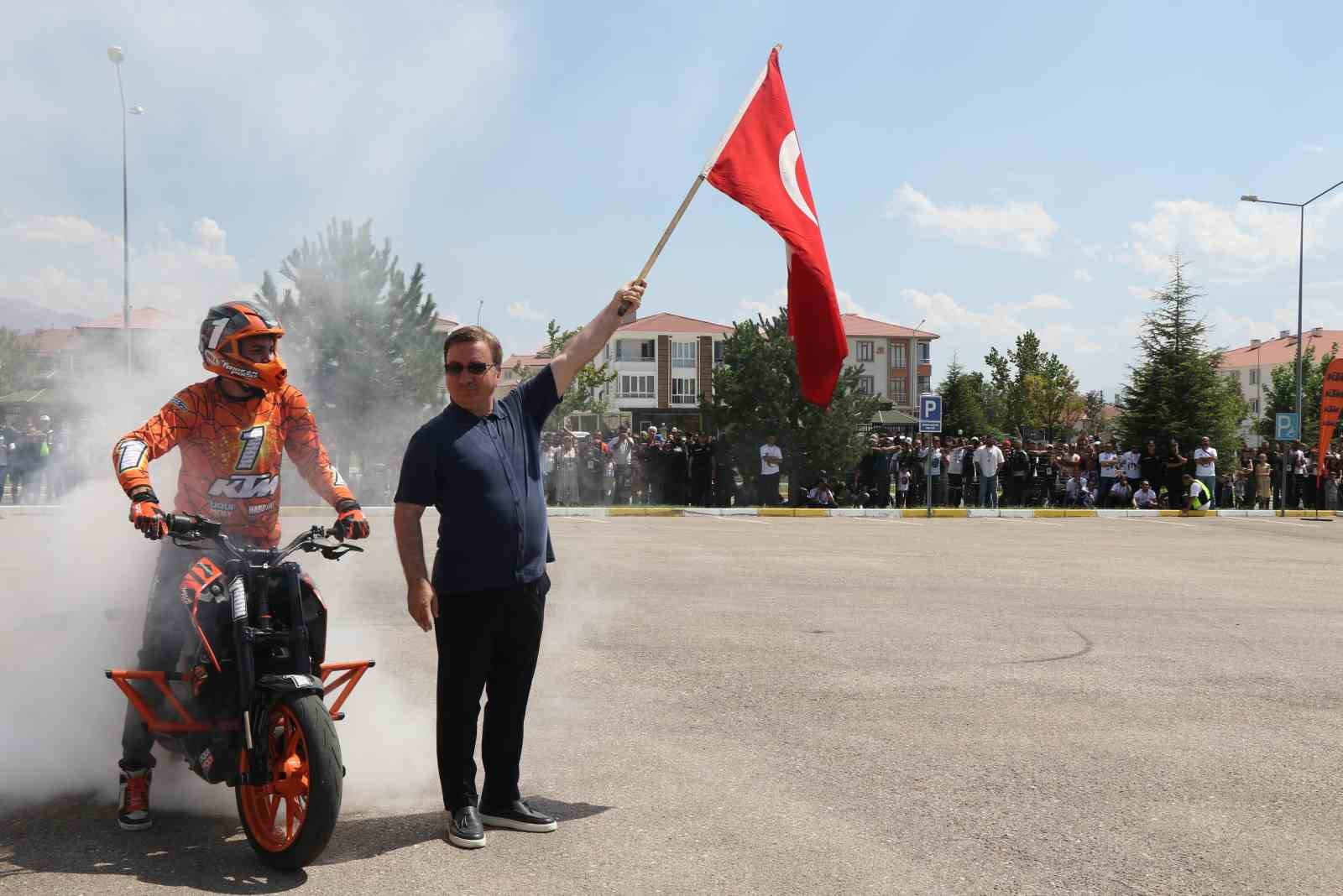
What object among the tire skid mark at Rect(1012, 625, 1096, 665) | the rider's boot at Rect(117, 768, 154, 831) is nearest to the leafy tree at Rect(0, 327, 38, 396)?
the rider's boot at Rect(117, 768, 154, 831)

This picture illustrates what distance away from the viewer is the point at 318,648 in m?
4.37

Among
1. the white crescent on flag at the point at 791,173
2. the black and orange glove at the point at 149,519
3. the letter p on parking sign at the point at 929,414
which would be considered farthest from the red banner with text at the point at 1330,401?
the black and orange glove at the point at 149,519

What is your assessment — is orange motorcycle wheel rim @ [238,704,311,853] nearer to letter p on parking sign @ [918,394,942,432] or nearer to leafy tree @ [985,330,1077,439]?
letter p on parking sign @ [918,394,942,432]

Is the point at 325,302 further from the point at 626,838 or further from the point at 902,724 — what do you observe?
the point at 626,838

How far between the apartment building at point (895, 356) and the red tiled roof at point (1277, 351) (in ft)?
179

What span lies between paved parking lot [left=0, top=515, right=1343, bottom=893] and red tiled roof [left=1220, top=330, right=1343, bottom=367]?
505 ft

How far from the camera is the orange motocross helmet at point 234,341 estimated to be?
4.54 meters

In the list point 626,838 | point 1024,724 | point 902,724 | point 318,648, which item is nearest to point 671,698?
point 902,724

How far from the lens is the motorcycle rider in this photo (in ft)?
14.6

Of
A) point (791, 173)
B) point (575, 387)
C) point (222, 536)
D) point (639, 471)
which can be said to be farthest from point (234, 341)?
point (575, 387)

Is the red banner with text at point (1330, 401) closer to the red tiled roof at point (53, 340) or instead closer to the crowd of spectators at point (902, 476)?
the crowd of spectators at point (902, 476)

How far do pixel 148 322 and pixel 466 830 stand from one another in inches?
129

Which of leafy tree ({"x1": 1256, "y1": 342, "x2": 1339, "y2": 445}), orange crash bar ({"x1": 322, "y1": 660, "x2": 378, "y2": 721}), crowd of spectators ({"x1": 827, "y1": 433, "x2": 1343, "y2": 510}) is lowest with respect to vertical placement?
orange crash bar ({"x1": 322, "y1": 660, "x2": 378, "y2": 721})

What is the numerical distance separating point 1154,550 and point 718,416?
1274 cm
